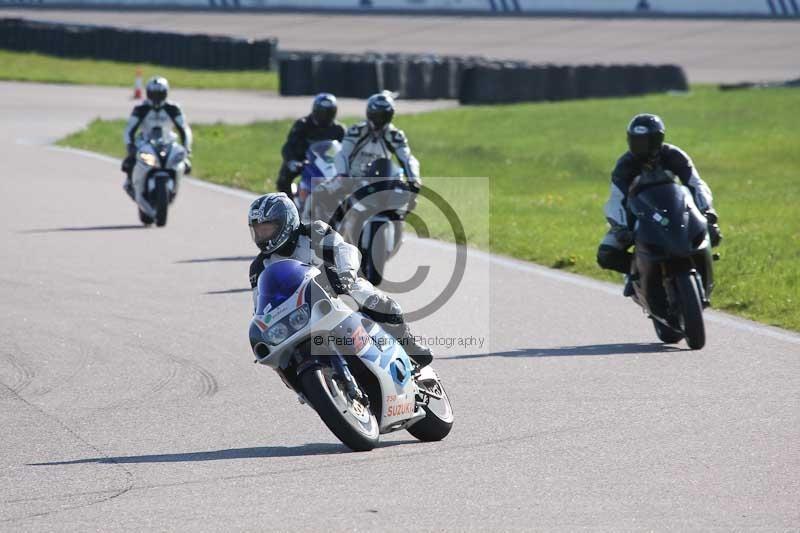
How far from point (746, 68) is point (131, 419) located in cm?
4307

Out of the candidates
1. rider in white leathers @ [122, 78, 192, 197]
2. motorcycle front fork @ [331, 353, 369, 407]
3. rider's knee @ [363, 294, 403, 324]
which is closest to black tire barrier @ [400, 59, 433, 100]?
rider in white leathers @ [122, 78, 192, 197]

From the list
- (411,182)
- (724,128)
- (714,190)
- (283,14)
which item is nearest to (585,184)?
(714,190)

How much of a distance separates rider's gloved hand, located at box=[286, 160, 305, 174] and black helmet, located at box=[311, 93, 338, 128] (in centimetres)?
46

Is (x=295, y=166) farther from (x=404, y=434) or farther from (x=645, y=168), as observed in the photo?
(x=404, y=434)

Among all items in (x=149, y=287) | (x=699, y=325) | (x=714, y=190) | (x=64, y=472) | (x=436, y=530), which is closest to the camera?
(x=436, y=530)

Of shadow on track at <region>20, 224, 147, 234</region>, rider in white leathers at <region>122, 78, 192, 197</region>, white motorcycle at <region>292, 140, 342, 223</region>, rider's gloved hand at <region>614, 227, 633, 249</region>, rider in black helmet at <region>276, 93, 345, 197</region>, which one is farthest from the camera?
rider in white leathers at <region>122, 78, 192, 197</region>

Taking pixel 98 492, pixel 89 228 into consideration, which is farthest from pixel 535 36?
pixel 98 492

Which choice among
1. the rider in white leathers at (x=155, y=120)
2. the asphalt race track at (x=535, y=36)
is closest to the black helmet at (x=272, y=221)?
the rider in white leathers at (x=155, y=120)

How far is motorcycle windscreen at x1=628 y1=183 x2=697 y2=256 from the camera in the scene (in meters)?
10.9

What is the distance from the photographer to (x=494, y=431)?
8211mm

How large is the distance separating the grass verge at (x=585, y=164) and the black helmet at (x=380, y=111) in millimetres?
2464

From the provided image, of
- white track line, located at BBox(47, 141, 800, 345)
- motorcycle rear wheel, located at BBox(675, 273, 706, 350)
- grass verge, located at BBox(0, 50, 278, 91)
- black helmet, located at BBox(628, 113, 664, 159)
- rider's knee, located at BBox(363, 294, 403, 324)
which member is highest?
black helmet, located at BBox(628, 113, 664, 159)

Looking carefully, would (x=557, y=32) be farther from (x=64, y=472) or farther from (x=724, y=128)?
(x=64, y=472)

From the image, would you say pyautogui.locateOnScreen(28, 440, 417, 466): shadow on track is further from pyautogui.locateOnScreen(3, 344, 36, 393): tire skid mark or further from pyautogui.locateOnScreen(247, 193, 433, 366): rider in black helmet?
pyautogui.locateOnScreen(3, 344, 36, 393): tire skid mark
